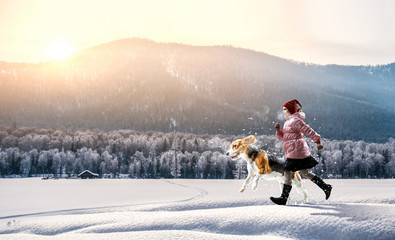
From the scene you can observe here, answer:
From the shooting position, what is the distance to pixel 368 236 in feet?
36.3

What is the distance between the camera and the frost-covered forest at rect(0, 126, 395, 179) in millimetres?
102125

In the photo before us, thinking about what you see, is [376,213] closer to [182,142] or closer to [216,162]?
[216,162]

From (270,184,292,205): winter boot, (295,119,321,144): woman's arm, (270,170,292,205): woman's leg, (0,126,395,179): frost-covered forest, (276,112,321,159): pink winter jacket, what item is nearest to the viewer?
(295,119,321,144): woman's arm

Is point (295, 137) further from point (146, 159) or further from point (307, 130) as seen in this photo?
point (146, 159)

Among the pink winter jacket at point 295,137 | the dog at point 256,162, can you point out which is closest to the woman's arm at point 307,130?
the pink winter jacket at point 295,137

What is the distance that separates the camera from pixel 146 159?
4670 inches

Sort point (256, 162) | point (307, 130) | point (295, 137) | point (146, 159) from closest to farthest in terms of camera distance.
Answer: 1. point (307, 130)
2. point (295, 137)
3. point (256, 162)
4. point (146, 159)

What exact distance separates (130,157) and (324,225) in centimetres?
11717

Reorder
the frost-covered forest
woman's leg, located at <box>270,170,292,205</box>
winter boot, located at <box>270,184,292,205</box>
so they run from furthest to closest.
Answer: the frost-covered forest → winter boot, located at <box>270,184,292,205</box> → woman's leg, located at <box>270,170,292,205</box>

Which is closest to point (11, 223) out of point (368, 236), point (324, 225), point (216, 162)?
point (324, 225)

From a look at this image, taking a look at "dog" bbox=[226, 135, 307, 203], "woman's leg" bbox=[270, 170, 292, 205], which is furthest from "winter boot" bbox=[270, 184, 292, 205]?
"dog" bbox=[226, 135, 307, 203]

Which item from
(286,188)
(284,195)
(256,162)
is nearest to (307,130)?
(256,162)

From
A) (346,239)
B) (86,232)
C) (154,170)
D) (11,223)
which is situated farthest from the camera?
(154,170)

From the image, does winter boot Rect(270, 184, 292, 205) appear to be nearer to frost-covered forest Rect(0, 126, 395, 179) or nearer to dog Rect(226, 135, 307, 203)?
dog Rect(226, 135, 307, 203)
